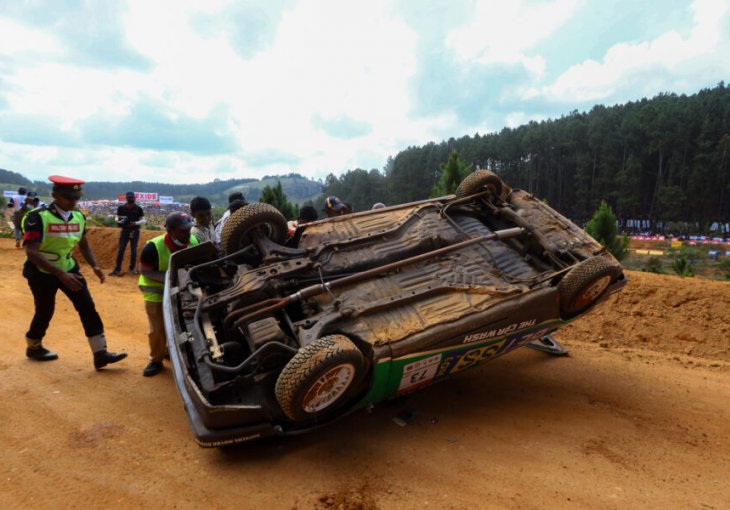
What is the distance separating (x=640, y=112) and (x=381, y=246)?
47934 mm

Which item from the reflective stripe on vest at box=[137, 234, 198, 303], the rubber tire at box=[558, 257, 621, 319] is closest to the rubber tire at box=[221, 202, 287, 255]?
the reflective stripe on vest at box=[137, 234, 198, 303]

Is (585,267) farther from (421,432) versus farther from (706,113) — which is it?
(706,113)

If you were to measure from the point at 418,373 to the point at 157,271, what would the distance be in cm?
309

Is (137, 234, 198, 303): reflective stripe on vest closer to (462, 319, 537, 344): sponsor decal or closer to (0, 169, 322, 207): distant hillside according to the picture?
(462, 319, 537, 344): sponsor decal

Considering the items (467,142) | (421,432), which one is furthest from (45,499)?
(467,142)

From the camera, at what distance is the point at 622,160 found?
4250 cm

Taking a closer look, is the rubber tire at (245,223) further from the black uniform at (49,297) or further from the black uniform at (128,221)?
the black uniform at (128,221)

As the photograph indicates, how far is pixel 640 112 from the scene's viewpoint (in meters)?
42.2

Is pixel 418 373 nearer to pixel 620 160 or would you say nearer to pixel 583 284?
pixel 583 284

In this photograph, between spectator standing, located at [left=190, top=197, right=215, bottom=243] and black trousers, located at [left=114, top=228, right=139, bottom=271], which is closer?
spectator standing, located at [left=190, top=197, right=215, bottom=243]

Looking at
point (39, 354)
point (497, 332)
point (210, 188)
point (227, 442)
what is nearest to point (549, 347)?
point (497, 332)

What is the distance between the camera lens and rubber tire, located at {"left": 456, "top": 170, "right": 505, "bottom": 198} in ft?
18.5

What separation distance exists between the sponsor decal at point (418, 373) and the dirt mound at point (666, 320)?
422cm

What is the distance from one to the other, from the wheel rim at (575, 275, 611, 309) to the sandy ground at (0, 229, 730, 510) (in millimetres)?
1155
